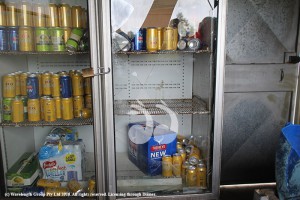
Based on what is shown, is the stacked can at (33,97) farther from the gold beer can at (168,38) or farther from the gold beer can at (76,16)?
the gold beer can at (168,38)

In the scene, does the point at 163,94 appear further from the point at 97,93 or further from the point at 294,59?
the point at 294,59

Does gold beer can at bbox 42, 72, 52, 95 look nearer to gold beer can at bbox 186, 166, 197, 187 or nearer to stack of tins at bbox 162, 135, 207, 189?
stack of tins at bbox 162, 135, 207, 189

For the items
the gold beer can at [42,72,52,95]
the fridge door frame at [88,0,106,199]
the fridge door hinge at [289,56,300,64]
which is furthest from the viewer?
the fridge door hinge at [289,56,300,64]

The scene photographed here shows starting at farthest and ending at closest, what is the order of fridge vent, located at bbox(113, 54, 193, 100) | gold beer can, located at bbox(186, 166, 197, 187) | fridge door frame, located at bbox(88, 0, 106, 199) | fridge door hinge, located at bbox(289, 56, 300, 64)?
1. fridge door hinge, located at bbox(289, 56, 300, 64)
2. fridge vent, located at bbox(113, 54, 193, 100)
3. gold beer can, located at bbox(186, 166, 197, 187)
4. fridge door frame, located at bbox(88, 0, 106, 199)

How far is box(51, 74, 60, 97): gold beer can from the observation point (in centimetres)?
190

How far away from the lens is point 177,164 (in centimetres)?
207

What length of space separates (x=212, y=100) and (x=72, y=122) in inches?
38.6

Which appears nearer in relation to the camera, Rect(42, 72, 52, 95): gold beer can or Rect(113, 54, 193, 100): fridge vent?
Rect(42, 72, 52, 95): gold beer can

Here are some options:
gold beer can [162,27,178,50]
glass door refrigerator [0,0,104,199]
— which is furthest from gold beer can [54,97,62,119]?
gold beer can [162,27,178,50]

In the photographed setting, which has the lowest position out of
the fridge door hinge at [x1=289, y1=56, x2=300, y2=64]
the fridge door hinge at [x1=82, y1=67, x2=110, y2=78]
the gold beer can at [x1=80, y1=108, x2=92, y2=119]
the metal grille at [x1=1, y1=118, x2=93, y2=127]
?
the metal grille at [x1=1, y1=118, x2=93, y2=127]

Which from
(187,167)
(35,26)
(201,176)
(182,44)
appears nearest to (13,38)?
(35,26)

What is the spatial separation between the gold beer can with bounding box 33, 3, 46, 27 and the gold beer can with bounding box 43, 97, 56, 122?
0.52 m

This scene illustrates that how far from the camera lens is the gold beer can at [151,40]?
6.20ft

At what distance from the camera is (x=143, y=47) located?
1.95 m
